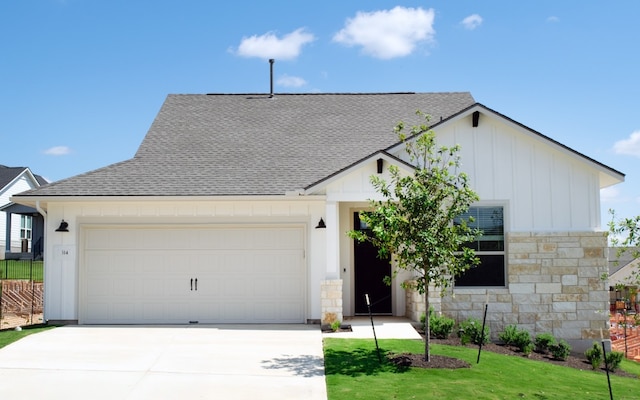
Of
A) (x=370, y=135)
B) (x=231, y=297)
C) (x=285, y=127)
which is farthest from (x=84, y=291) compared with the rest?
(x=370, y=135)

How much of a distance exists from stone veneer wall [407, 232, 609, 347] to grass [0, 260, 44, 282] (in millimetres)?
17672

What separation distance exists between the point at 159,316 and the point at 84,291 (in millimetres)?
1849

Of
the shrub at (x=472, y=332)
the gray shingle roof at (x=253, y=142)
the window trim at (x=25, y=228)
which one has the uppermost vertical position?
Result: the gray shingle roof at (x=253, y=142)

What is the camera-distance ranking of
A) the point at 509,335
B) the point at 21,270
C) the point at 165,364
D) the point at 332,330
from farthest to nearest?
the point at 21,270 < the point at 509,335 < the point at 332,330 < the point at 165,364

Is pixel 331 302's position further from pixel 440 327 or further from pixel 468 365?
pixel 468 365

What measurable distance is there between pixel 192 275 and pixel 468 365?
274 inches

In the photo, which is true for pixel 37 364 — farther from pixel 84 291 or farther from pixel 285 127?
pixel 285 127

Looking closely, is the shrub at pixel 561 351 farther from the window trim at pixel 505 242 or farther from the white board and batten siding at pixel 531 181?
the white board and batten siding at pixel 531 181

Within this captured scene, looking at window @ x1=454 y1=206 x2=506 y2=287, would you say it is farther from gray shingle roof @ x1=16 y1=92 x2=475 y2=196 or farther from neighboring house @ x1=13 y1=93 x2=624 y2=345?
gray shingle roof @ x1=16 y1=92 x2=475 y2=196

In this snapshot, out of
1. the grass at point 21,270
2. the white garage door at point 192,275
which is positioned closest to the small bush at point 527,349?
the white garage door at point 192,275

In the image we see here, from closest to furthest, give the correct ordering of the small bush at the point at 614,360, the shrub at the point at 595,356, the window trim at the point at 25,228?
the shrub at the point at 595,356 < the small bush at the point at 614,360 < the window trim at the point at 25,228

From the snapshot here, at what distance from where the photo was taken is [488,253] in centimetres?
→ 1484

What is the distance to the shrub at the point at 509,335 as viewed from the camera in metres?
13.5

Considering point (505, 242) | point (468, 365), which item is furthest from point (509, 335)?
point (468, 365)
